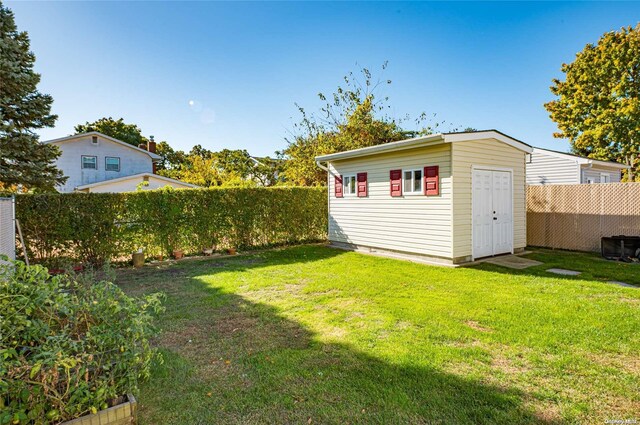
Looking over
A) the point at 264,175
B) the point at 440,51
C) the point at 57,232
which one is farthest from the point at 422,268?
the point at 264,175

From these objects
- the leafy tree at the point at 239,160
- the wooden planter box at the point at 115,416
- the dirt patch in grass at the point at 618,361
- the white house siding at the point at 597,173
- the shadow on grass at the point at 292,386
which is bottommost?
the shadow on grass at the point at 292,386

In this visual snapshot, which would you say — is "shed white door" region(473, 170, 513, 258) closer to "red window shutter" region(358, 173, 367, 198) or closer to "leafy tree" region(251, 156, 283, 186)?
"red window shutter" region(358, 173, 367, 198)

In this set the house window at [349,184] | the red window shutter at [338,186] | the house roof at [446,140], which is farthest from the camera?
the red window shutter at [338,186]

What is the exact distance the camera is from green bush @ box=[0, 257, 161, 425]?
1904 mm

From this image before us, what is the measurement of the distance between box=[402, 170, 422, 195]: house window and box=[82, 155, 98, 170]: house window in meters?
20.4

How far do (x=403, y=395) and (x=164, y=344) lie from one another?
2.63m

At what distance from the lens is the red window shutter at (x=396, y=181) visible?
27.8ft

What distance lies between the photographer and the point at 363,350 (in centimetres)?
331

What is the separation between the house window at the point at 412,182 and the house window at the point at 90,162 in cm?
2038

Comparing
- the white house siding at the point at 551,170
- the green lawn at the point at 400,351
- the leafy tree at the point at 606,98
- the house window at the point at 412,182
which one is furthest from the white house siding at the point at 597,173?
the house window at the point at 412,182

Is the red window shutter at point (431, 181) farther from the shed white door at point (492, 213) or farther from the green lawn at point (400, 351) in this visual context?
the green lawn at point (400, 351)

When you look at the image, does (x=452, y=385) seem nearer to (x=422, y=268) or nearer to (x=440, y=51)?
(x=422, y=268)

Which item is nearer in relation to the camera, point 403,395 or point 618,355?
point 403,395

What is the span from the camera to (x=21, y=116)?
799 cm
